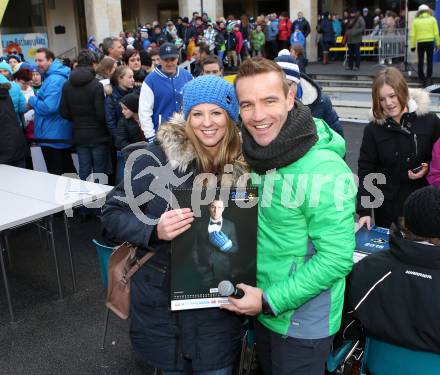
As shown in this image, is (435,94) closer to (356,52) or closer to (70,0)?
(356,52)

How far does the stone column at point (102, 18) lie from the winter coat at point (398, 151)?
1929 cm

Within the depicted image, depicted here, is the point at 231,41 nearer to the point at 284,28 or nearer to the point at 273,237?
the point at 284,28

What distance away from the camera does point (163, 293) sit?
2.04 meters

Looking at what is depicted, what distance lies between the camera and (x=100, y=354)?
3.58 metres

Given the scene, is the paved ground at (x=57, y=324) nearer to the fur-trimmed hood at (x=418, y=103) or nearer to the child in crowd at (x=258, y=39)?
the fur-trimmed hood at (x=418, y=103)

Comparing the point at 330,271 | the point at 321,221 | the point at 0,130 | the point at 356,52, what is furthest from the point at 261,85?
the point at 356,52

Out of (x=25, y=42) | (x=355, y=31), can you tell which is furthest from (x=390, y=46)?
(x=25, y=42)

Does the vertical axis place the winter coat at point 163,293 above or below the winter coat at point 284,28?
below

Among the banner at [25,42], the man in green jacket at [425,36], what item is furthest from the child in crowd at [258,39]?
the banner at [25,42]

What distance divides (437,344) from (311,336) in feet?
1.68

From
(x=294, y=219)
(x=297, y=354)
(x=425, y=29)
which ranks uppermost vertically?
(x=425, y=29)

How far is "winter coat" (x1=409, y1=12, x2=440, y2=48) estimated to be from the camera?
13.0 m

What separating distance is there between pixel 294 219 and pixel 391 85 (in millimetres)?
1926

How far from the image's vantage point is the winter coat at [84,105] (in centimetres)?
581
